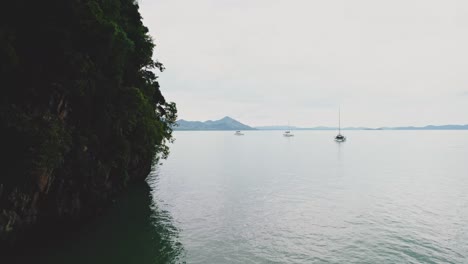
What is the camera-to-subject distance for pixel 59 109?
57.1 feet

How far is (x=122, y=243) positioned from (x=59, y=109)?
9958 mm

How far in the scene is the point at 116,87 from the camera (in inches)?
909

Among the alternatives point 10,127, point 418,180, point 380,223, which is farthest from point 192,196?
point 418,180

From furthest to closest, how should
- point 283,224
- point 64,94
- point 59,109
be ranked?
1. point 283,224
2. point 59,109
3. point 64,94

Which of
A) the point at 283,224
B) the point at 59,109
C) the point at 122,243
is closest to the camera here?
the point at 59,109

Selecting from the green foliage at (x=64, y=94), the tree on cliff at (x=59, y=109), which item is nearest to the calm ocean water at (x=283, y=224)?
the tree on cliff at (x=59, y=109)

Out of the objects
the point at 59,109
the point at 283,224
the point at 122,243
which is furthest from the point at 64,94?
the point at 283,224

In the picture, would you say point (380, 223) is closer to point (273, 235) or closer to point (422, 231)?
point (422, 231)

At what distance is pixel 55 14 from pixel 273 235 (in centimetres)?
2050

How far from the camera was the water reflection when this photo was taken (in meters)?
17.1

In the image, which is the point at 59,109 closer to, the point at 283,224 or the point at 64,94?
the point at 64,94

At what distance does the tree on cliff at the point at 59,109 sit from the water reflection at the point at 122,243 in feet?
6.82

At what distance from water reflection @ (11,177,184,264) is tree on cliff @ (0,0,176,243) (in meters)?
2.08

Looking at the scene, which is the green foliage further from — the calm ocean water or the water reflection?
the calm ocean water
